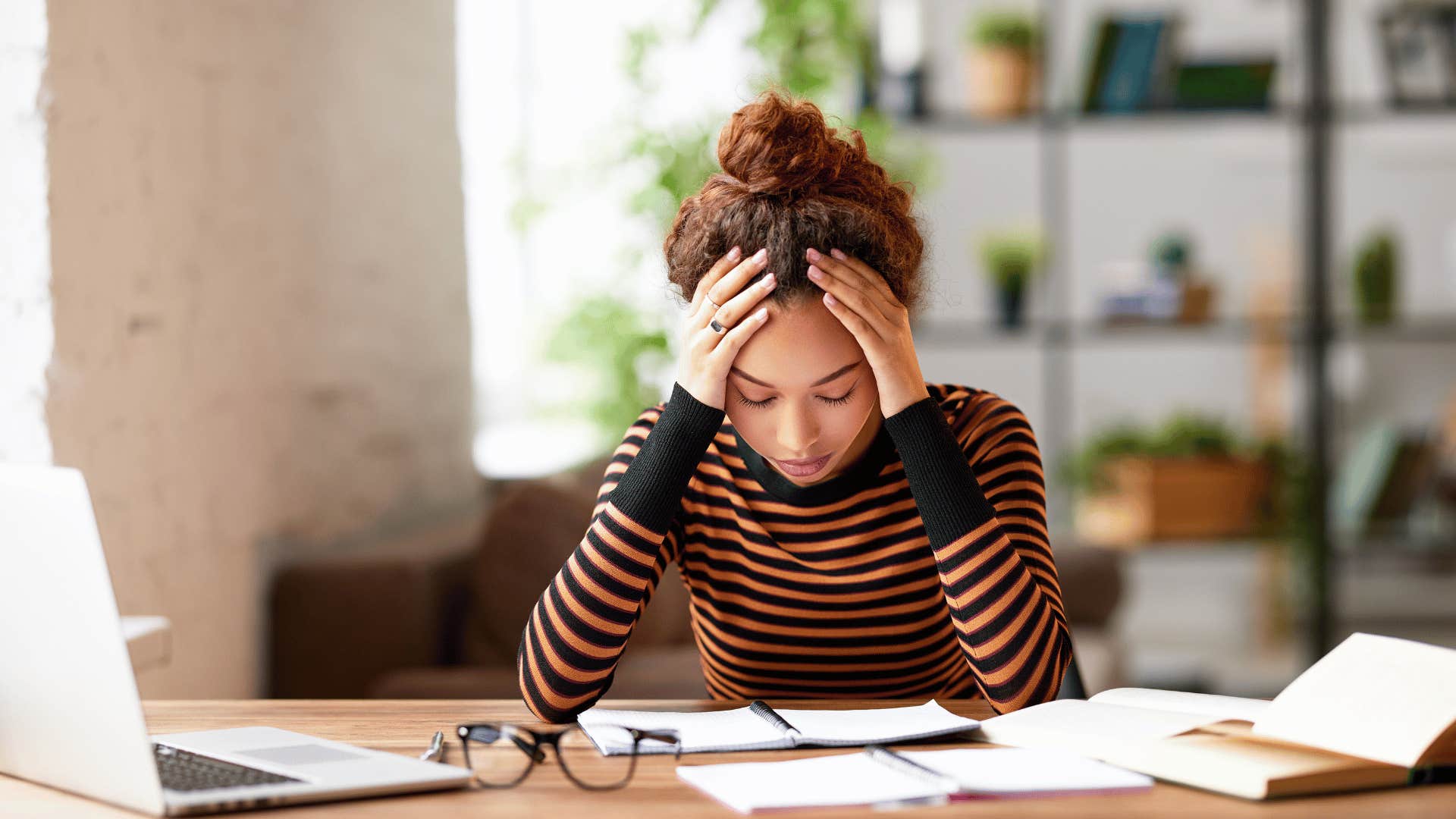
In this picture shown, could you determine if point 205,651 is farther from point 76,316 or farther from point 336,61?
point 336,61

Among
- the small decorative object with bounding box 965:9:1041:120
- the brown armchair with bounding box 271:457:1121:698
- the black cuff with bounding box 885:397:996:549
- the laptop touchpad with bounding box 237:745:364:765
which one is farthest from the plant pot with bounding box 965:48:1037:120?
the laptop touchpad with bounding box 237:745:364:765

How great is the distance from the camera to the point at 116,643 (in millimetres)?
805

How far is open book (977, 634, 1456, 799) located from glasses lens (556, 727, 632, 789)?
0.29 metres

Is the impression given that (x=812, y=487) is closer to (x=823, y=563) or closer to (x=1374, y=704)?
(x=823, y=563)

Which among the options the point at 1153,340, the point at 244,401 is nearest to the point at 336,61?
the point at 244,401

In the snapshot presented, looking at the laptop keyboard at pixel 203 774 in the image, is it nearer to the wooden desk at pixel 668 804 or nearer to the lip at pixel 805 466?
the wooden desk at pixel 668 804

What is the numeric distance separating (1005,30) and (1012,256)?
582 millimetres

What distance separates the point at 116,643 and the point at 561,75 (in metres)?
3.29

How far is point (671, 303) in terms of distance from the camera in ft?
7.47

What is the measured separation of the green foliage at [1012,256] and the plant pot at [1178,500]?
0.54 m

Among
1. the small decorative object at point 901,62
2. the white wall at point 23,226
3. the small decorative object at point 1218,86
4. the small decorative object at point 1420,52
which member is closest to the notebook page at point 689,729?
the white wall at point 23,226

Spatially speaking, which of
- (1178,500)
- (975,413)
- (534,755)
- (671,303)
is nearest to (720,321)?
(975,413)

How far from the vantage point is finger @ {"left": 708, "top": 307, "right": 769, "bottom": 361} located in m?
1.21

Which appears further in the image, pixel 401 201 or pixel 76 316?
pixel 401 201
